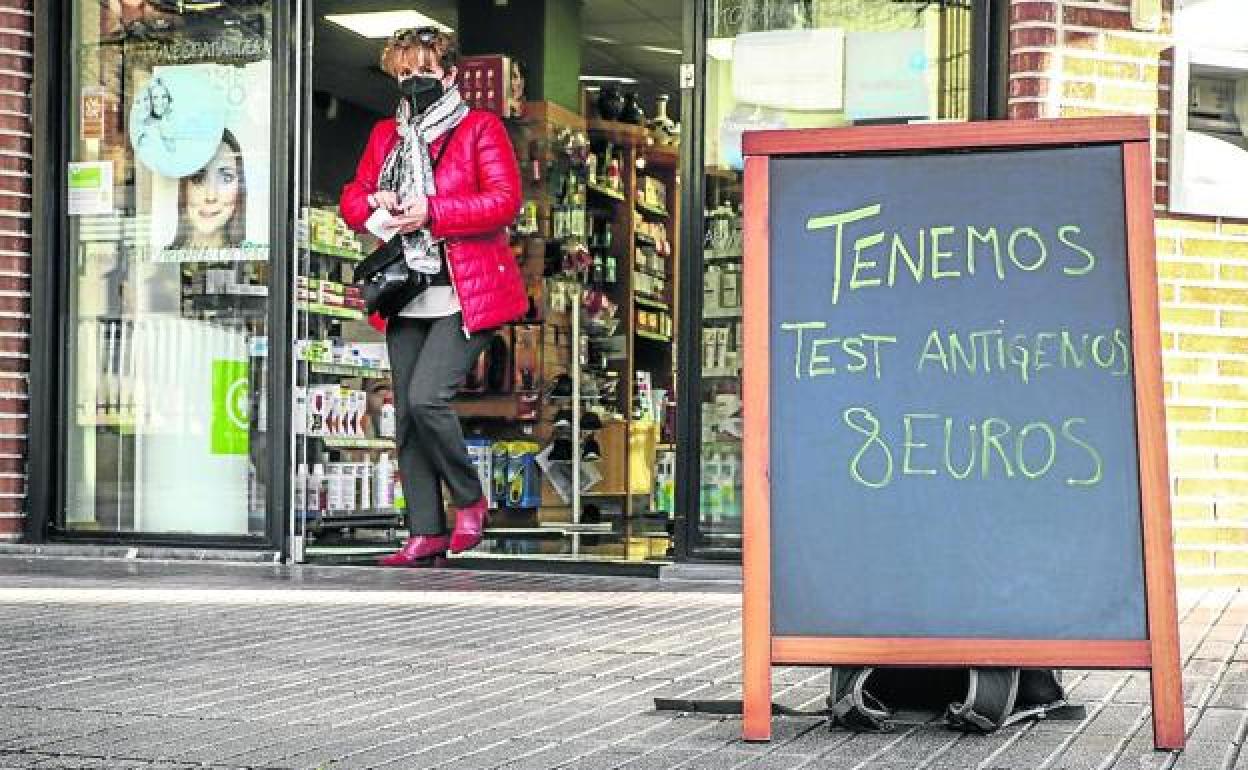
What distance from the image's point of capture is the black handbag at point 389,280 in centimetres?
832

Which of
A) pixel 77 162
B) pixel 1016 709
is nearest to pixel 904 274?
pixel 1016 709

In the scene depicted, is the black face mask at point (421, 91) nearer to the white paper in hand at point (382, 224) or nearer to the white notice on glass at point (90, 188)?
the white paper in hand at point (382, 224)

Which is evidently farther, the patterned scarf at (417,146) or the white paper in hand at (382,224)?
the patterned scarf at (417,146)

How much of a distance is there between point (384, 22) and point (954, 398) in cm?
901

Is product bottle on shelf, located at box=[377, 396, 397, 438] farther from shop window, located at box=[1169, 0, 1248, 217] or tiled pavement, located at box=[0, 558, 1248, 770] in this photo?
shop window, located at box=[1169, 0, 1248, 217]

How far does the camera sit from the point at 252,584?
7.74m

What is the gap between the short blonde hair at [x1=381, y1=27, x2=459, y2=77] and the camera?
28.1 feet

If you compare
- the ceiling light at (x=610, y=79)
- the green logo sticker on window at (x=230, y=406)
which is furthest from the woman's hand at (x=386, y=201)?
the ceiling light at (x=610, y=79)

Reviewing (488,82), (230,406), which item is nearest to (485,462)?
(488,82)

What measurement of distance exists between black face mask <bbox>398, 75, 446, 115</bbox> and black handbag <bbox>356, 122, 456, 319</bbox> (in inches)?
24.4

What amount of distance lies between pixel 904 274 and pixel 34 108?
6008mm

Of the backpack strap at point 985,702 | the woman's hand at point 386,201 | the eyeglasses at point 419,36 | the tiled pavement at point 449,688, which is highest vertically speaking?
the eyeglasses at point 419,36

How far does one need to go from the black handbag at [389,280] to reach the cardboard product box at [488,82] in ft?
9.78

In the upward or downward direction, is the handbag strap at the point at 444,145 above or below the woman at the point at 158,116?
below
